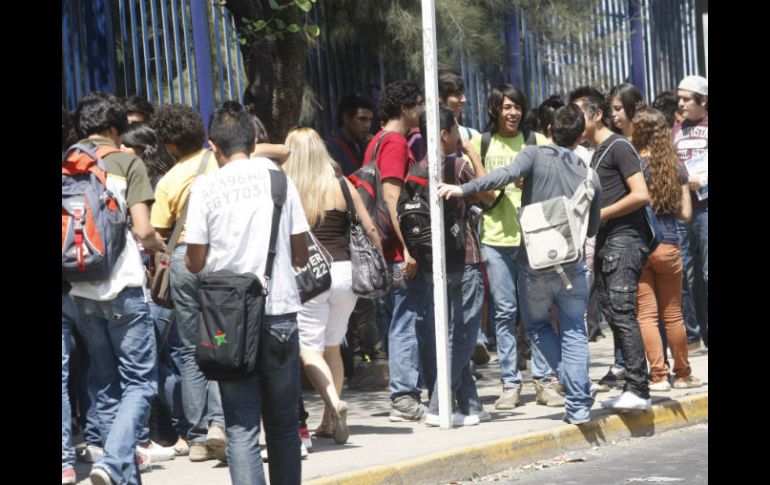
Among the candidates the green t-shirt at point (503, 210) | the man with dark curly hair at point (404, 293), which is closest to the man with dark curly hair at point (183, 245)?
the man with dark curly hair at point (404, 293)

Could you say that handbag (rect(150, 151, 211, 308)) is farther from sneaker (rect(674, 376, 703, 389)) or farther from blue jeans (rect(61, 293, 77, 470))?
sneaker (rect(674, 376, 703, 389))

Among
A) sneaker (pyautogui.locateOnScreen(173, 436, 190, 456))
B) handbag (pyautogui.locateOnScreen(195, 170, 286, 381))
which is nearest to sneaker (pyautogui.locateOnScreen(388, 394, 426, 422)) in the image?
sneaker (pyautogui.locateOnScreen(173, 436, 190, 456))

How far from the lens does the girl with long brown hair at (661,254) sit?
9.02 metres

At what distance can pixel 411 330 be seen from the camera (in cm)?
828

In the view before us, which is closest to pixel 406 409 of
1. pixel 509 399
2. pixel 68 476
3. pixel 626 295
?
pixel 509 399

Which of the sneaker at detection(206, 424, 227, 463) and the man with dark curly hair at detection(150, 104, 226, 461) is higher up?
the man with dark curly hair at detection(150, 104, 226, 461)

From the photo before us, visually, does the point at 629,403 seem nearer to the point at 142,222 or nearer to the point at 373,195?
the point at 373,195

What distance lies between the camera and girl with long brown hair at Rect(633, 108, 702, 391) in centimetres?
902

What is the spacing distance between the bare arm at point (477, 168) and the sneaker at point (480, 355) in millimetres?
2707

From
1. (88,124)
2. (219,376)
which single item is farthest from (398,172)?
(219,376)

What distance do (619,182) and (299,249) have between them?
326 centimetres

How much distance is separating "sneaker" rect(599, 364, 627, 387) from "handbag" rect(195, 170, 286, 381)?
4868 millimetres
